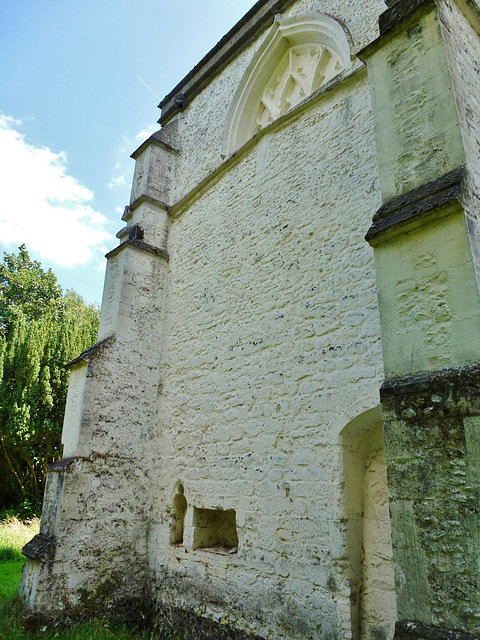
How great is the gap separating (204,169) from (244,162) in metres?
1.21

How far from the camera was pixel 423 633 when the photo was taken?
2.06 metres

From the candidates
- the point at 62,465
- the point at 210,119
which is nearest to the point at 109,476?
the point at 62,465

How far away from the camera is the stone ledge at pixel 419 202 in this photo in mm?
2477

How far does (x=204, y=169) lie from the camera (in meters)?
7.55

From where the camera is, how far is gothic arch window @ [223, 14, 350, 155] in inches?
242

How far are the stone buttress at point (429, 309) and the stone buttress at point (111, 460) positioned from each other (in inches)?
185

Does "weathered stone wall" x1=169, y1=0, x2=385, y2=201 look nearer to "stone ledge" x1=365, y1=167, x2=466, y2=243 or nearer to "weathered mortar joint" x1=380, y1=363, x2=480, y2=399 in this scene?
"stone ledge" x1=365, y1=167, x2=466, y2=243

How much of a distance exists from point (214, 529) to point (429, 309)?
14.7 feet

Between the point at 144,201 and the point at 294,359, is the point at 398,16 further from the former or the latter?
the point at 144,201

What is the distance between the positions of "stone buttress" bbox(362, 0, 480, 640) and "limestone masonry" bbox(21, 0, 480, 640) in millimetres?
11

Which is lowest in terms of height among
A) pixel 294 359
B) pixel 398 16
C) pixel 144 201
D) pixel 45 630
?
pixel 45 630

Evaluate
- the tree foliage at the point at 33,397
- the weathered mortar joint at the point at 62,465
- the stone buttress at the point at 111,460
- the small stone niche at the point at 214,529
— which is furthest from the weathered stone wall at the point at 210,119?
the tree foliage at the point at 33,397

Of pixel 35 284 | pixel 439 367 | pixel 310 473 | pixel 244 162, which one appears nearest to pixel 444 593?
pixel 439 367

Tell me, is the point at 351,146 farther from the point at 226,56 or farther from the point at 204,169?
the point at 226,56
